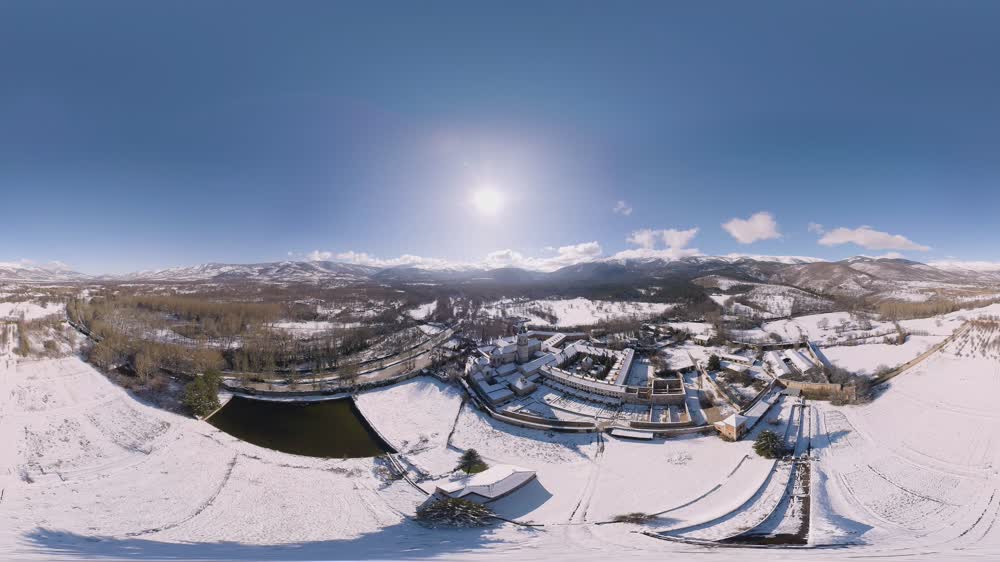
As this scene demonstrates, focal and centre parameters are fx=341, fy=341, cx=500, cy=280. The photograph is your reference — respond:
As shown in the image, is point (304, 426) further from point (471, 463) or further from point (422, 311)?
point (422, 311)

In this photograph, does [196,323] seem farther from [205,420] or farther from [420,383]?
[420,383]

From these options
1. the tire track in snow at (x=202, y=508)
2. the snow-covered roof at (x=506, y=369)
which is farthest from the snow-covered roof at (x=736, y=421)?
the tire track in snow at (x=202, y=508)

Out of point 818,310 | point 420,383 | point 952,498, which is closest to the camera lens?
point 952,498

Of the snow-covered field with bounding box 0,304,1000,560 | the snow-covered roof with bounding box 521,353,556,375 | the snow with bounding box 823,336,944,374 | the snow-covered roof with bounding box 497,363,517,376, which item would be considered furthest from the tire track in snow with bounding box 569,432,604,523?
the snow with bounding box 823,336,944,374

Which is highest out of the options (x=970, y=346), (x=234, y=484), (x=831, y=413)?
(x=970, y=346)

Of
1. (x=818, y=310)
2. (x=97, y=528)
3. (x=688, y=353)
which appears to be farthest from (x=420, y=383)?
(x=818, y=310)

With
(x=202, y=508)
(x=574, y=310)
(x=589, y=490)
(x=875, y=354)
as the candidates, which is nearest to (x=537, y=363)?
(x=589, y=490)

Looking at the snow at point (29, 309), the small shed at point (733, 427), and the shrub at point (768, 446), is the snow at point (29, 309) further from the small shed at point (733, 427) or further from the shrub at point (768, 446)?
the shrub at point (768, 446)

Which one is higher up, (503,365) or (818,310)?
(818,310)
